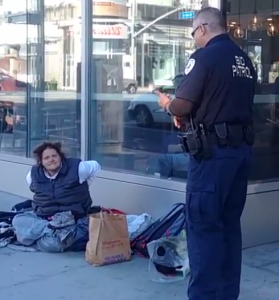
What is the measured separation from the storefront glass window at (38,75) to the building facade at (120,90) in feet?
0.04

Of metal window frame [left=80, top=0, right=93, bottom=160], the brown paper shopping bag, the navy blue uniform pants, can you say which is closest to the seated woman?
the brown paper shopping bag

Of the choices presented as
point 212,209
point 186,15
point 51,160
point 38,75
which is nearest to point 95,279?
point 51,160

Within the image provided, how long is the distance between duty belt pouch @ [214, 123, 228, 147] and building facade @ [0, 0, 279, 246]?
2.08m

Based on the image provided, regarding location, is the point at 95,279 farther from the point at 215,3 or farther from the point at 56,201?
the point at 215,3

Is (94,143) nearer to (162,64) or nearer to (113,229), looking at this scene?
(162,64)

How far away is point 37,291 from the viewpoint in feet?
17.4

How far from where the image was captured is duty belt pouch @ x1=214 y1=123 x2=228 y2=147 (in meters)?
4.35

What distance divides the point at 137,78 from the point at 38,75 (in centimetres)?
197

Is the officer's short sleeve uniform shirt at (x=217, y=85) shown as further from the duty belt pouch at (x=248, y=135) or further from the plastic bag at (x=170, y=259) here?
the plastic bag at (x=170, y=259)

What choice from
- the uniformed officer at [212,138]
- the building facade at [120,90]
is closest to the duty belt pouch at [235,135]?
the uniformed officer at [212,138]

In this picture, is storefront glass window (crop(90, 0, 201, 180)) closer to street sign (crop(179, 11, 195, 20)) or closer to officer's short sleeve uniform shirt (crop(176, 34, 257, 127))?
street sign (crop(179, 11, 195, 20))

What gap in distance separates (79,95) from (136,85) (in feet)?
2.97

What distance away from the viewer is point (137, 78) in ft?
24.0

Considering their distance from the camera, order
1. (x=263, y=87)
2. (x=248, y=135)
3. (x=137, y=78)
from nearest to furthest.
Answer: (x=248, y=135), (x=263, y=87), (x=137, y=78)
